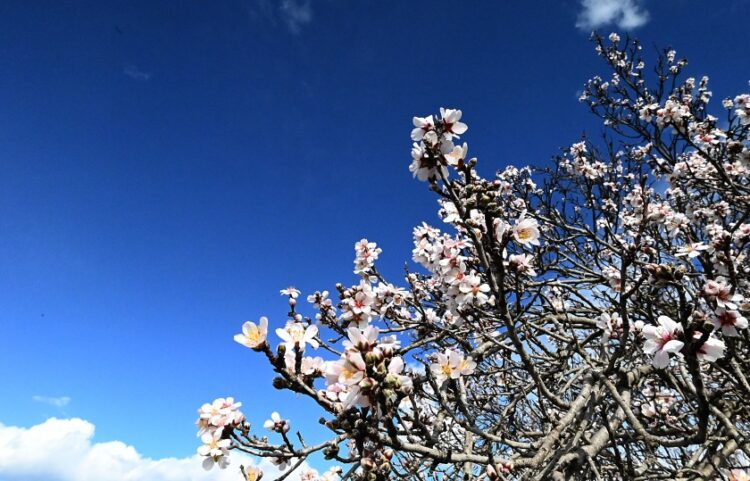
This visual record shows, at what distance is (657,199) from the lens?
20.9ft

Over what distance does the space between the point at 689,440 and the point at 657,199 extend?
5182 millimetres

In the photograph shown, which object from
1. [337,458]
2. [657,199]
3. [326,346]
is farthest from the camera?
[657,199]

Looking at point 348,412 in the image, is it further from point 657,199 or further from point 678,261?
point 657,199

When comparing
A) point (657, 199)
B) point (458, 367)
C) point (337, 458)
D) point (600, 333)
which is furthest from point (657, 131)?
point (337, 458)

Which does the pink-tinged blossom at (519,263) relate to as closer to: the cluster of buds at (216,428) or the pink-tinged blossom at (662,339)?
the pink-tinged blossom at (662,339)

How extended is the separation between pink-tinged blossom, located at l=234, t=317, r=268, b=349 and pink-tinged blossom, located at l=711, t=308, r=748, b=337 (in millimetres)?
1722

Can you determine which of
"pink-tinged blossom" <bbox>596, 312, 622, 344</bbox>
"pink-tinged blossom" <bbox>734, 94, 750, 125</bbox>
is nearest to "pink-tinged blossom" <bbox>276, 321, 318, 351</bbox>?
"pink-tinged blossom" <bbox>596, 312, 622, 344</bbox>

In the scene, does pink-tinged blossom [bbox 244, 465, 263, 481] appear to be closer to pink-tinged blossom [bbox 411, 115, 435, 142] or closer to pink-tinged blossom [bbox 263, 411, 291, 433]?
pink-tinged blossom [bbox 263, 411, 291, 433]

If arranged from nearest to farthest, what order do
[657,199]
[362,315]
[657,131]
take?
1. [362,315]
2. [657,131]
3. [657,199]

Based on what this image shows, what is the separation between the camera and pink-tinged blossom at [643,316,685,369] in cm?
167

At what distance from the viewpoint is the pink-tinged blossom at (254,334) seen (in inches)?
60.1

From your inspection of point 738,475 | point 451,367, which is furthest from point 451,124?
point 738,475

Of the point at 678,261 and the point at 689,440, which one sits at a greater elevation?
the point at 678,261

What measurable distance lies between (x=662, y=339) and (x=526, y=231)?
68cm
